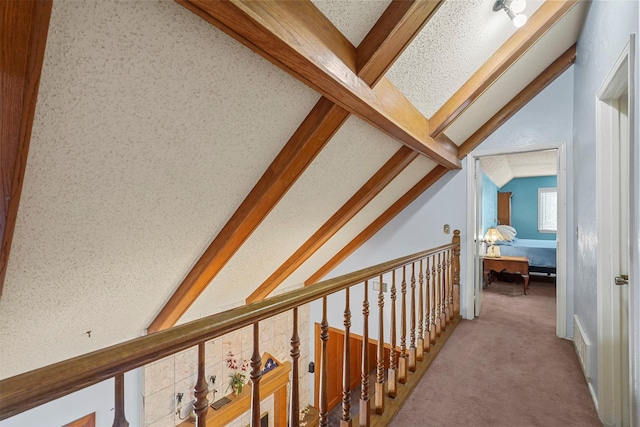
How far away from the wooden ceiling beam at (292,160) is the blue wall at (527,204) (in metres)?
7.87

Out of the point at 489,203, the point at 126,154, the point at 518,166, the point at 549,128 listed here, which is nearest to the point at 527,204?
the point at 489,203

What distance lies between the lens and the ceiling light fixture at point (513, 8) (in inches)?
68.4

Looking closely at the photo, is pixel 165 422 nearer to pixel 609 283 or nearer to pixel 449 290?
pixel 449 290

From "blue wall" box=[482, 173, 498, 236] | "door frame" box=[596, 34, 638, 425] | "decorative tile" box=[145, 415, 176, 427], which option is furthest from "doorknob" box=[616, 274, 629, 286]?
"blue wall" box=[482, 173, 498, 236]

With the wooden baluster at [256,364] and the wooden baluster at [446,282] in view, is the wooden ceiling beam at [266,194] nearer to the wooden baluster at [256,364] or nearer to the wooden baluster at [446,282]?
the wooden baluster at [256,364]

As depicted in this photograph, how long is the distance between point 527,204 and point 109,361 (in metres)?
9.07

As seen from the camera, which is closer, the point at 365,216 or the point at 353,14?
the point at 353,14

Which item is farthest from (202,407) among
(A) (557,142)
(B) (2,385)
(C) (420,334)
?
(A) (557,142)

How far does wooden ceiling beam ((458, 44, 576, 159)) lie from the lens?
2.92 metres

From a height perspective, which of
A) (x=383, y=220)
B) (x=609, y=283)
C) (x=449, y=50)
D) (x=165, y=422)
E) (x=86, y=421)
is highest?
(x=449, y=50)

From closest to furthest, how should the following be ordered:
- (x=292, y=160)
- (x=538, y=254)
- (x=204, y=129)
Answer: (x=204, y=129) → (x=292, y=160) → (x=538, y=254)

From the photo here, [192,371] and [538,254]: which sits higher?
[538,254]

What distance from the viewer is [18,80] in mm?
819

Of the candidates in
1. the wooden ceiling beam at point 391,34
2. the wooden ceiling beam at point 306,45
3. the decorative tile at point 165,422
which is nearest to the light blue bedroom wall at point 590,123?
the wooden ceiling beam at point 391,34
